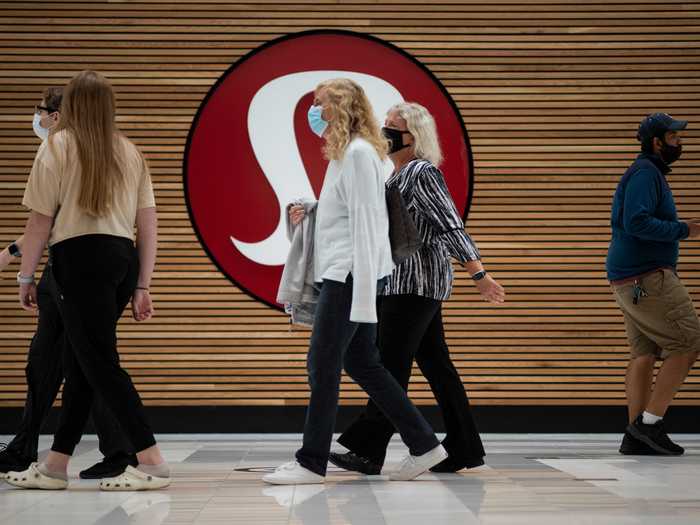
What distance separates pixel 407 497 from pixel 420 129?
1.49 meters

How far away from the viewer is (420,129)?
13.0 feet

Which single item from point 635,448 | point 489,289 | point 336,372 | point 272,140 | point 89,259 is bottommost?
point 635,448

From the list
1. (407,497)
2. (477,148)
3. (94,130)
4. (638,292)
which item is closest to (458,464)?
(407,497)

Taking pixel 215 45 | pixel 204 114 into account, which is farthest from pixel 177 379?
pixel 215 45

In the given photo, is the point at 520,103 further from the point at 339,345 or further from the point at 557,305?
the point at 339,345

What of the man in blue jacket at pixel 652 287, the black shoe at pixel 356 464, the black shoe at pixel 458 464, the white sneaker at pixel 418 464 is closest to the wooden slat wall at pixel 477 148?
the man in blue jacket at pixel 652 287

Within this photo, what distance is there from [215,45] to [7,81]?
1.28 meters

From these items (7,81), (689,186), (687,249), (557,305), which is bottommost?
(557,305)

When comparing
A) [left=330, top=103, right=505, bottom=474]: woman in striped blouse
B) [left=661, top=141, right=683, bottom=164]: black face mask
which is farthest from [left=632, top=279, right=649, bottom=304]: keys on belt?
[left=330, top=103, right=505, bottom=474]: woman in striped blouse

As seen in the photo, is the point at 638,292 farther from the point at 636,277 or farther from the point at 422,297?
the point at 422,297

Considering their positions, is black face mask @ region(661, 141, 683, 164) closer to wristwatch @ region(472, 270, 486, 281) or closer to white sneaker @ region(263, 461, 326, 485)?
wristwatch @ region(472, 270, 486, 281)

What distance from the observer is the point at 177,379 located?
603cm

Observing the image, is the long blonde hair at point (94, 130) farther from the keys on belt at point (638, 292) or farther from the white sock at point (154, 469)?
the keys on belt at point (638, 292)

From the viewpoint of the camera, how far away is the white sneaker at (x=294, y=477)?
3467 millimetres
